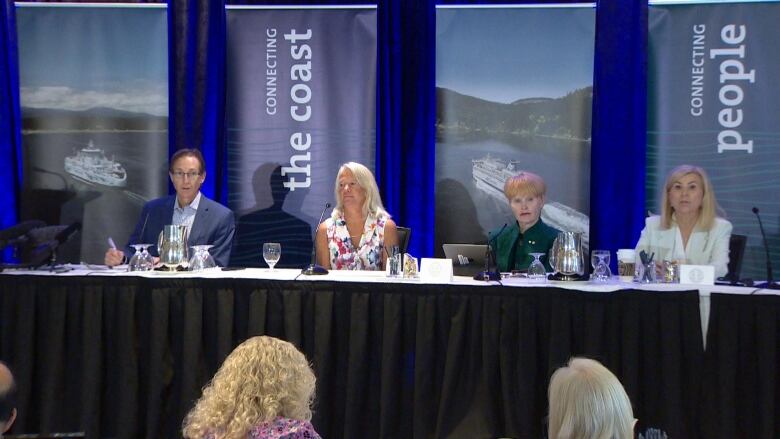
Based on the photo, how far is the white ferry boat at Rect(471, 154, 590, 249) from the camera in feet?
17.2

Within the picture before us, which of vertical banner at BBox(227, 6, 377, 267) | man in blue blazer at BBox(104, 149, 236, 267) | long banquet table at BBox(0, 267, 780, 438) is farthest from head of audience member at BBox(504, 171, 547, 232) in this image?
man in blue blazer at BBox(104, 149, 236, 267)

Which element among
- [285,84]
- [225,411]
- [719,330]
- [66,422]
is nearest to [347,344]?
[66,422]

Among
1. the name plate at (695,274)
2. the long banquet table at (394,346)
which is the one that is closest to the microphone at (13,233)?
the long banquet table at (394,346)

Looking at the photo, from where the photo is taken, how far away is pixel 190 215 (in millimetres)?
4859

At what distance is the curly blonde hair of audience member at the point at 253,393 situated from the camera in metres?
1.84

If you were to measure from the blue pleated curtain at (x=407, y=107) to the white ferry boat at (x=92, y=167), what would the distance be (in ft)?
1.49

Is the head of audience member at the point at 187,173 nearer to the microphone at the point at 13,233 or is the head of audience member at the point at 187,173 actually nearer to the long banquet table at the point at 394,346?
the microphone at the point at 13,233

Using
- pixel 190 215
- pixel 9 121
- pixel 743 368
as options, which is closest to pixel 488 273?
pixel 743 368

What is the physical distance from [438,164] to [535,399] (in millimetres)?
2224

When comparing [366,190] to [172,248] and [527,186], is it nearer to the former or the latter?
[527,186]

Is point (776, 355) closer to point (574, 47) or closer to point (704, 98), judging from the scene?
point (704, 98)

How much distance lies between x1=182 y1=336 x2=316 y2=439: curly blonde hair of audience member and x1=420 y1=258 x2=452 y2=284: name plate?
5.80 ft

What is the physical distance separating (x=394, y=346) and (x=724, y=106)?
9.29 ft

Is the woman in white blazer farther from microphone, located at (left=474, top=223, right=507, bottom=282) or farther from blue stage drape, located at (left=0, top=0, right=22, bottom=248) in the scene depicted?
blue stage drape, located at (left=0, top=0, right=22, bottom=248)
